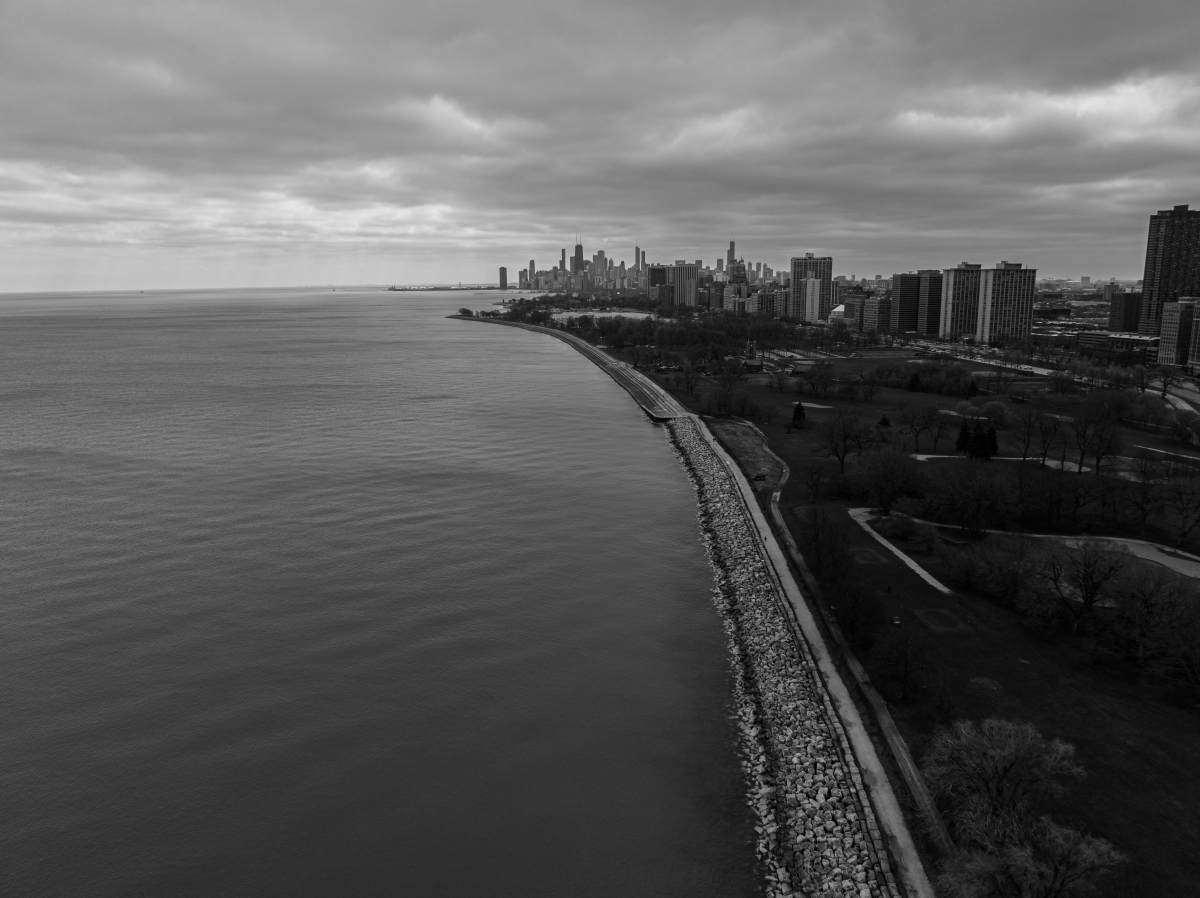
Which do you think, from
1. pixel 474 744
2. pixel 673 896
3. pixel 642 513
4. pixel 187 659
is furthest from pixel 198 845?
pixel 642 513

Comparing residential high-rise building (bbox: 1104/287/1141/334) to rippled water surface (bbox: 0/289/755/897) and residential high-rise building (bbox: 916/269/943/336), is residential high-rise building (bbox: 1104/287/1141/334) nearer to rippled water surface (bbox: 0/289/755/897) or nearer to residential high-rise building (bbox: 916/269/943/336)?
residential high-rise building (bbox: 916/269/943/336)

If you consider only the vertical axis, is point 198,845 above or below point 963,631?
below

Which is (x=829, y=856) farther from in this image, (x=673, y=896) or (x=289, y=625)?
(x=289, y=625)

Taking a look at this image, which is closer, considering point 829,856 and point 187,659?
point 829,856

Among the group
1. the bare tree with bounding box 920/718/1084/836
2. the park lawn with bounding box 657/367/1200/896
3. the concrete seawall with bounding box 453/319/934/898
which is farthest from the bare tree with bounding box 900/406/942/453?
the bare tree with bounding box 920/718/1084/836

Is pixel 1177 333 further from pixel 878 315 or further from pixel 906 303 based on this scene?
pixel 878 315

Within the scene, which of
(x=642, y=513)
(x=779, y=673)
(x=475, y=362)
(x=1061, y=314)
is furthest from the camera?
(x=1061, y=314)
